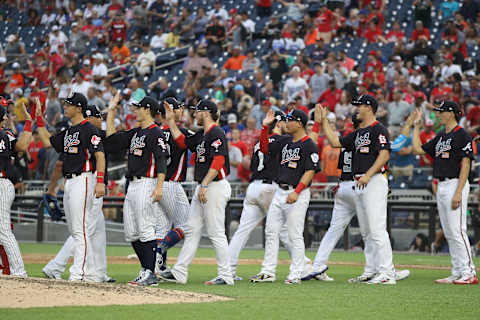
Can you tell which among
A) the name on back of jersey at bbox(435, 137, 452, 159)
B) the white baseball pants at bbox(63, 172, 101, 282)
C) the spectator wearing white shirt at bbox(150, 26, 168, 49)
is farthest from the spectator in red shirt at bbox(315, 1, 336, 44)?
the white baseball pants at bbox(63, 172, 101, 282)

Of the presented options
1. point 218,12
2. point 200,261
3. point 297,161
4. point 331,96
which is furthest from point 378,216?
point 218,12

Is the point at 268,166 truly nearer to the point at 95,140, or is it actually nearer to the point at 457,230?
the point at 95,140

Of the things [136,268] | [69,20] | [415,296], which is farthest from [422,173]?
[69,20]

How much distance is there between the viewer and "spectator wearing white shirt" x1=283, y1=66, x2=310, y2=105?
783 inches

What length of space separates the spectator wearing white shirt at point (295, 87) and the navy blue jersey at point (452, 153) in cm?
997

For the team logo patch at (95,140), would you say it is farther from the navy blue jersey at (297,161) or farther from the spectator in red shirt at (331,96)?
the spectator in red shirt at (331,96)

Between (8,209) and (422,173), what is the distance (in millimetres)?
9644

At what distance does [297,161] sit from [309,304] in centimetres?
255

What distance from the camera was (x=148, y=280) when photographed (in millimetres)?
8867

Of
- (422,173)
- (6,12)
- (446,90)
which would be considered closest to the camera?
(422,173)

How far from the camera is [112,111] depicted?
9.59 m

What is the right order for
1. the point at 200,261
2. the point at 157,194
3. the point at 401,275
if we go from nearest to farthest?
the point at 157,194 → the point at 401,275 → the point at 200,261

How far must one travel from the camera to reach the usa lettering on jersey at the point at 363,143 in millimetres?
9664

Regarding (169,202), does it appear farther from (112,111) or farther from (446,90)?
(446,90)
